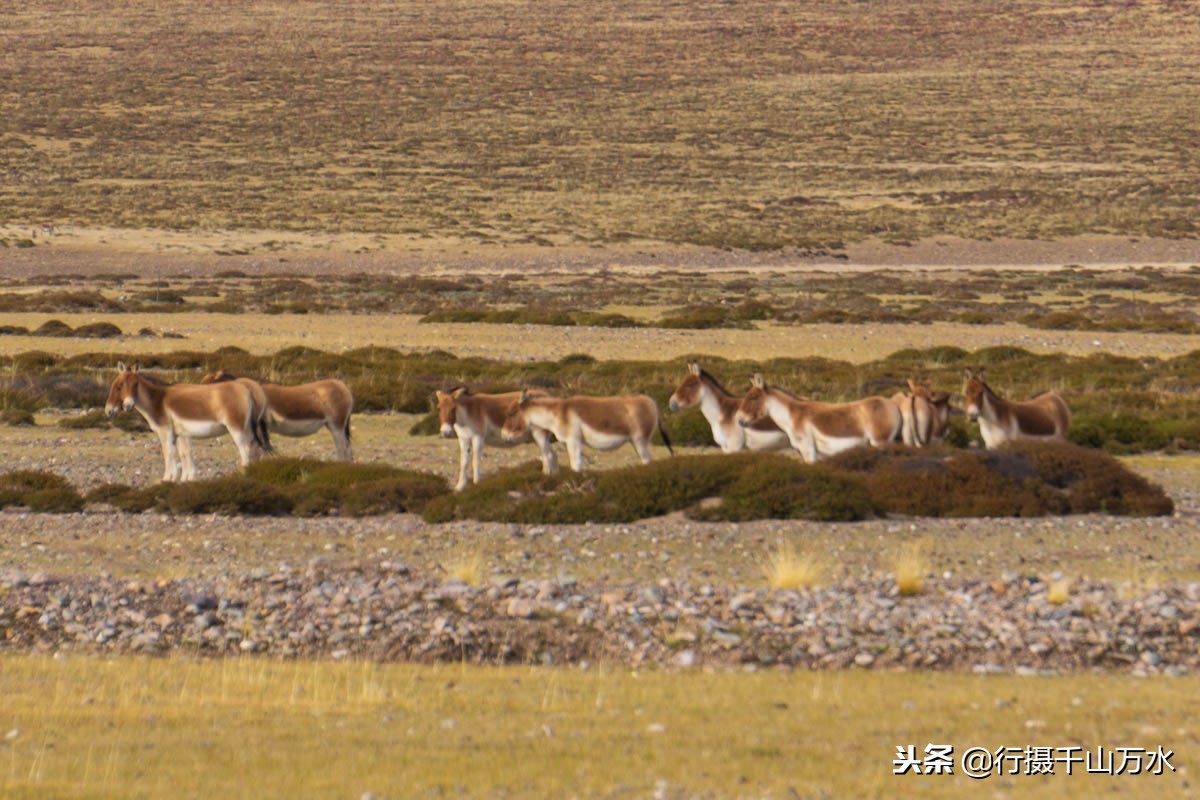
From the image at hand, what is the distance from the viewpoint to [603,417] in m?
18.6

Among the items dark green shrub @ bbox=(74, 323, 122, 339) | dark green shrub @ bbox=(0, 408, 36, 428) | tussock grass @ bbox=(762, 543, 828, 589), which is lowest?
dark green shrub @ bbox=(74, 323, 122, 339)

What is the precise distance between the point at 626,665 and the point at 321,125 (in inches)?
4184

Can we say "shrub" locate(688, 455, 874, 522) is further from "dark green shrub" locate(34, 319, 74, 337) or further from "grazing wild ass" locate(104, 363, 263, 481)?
"dark green shrub" locate(34, 319, 74, 337)

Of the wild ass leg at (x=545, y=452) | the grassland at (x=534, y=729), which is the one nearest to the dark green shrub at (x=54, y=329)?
the wild ass leg at (x=545, y=452)

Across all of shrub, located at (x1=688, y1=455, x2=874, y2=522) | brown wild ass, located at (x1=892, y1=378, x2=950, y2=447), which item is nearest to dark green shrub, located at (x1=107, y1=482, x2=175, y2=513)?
shrub, located at (x1=688, y1=455, x2=874, y2=522)

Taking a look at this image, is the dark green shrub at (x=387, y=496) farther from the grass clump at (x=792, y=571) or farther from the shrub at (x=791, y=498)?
the grass clump at (x=792, y=571)

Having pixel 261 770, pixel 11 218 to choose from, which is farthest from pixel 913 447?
pixel 11 218

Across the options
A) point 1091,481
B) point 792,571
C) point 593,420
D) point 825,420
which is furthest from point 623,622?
point 1091,481

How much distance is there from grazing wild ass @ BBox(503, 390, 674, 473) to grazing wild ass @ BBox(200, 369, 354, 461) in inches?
102

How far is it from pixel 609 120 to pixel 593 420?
100 m

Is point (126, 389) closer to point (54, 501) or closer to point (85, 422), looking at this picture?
point (54, 501)

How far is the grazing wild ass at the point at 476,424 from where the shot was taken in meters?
18.7

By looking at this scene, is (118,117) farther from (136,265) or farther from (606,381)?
(606,381)

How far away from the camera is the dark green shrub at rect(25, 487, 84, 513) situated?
1784 centimetres
